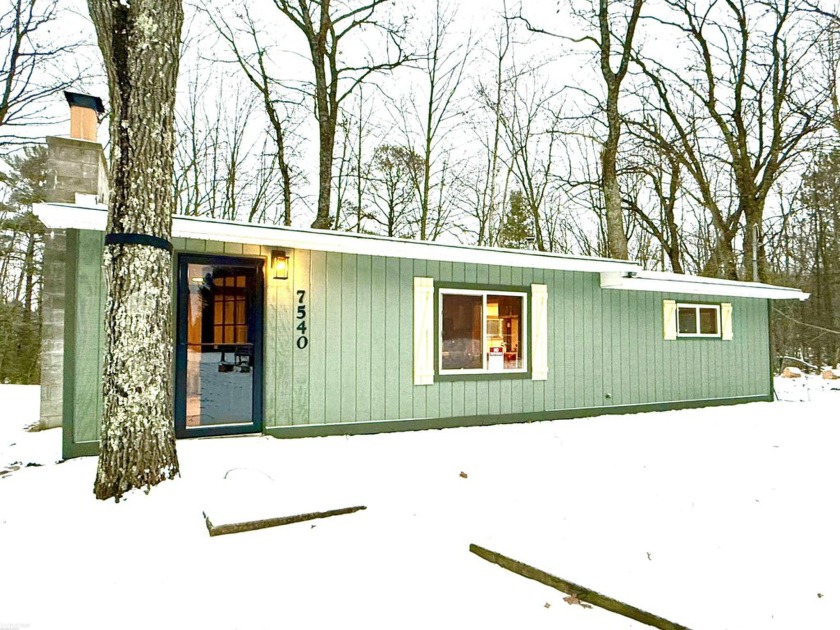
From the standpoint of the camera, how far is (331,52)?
10539 millimetres

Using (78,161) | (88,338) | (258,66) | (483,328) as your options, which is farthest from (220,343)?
(258,66)

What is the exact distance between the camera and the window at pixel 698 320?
797 centimetres

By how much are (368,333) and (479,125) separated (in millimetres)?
11038

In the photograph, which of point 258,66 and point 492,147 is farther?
point 492,147

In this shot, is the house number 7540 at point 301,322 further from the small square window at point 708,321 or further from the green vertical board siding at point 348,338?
the small square window at point 708,321

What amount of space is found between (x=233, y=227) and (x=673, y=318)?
6.53m

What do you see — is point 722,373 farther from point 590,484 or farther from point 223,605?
point 223,605

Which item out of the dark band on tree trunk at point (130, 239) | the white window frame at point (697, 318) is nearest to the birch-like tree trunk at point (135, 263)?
the dark band on tree trunk at point (130, 239)

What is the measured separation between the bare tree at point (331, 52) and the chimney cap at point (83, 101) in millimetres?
4205

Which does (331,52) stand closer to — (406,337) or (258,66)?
(258,66)

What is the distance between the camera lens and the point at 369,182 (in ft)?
44.8

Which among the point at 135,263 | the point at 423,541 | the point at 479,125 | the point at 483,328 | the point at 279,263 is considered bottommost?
the point at 423,541

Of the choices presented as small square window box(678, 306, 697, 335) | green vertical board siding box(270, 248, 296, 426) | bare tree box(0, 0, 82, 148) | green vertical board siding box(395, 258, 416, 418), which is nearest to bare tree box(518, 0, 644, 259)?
small square window box(678, 306, 697, 335)

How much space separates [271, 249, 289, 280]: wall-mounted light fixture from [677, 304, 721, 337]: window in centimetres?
613
